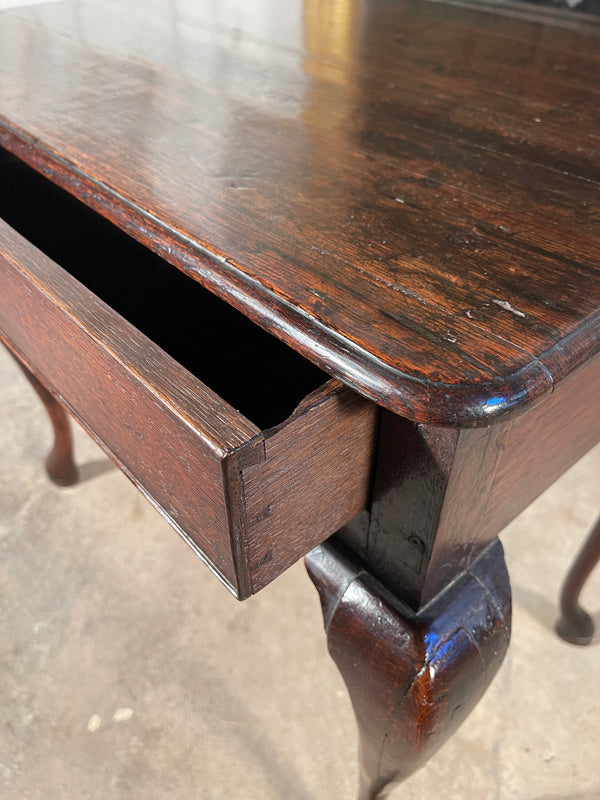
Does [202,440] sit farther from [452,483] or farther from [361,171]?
[361,171]

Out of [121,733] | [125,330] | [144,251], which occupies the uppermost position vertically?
[125,330]

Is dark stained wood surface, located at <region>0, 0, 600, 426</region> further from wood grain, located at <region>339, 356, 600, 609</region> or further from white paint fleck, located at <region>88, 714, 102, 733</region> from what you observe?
white paint fleck, located at <region>88, 714, 102, 733</region>

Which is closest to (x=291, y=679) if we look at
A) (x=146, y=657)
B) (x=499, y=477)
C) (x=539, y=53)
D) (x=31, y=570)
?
(x=146, y=657)

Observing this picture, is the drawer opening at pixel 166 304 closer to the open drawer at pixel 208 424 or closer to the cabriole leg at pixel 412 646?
the open drawer at pixel 208 424

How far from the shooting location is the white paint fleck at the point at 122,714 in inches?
31.2

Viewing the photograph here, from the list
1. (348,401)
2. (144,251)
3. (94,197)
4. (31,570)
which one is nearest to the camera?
(348,401)

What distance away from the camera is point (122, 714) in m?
0.80

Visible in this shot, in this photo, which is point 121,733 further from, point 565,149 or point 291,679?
point 565,149

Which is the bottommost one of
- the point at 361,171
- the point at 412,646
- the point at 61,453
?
the point at 61,453

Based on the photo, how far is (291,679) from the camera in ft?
2.74

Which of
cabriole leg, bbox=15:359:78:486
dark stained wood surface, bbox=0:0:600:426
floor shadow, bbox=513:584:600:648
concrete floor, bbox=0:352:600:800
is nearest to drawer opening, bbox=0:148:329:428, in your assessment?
dark stained wood surface, bbox=0:0:600:426

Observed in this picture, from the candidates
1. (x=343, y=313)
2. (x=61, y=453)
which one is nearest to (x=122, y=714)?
(x=61, y=453)

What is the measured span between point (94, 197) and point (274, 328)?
0.21 metres

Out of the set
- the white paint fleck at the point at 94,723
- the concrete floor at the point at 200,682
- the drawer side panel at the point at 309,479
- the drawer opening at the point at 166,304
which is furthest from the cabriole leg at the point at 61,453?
the drawer side panel at the point at 309,479
